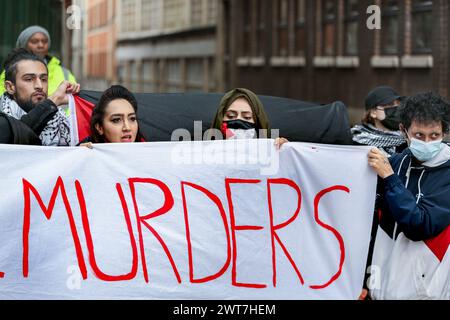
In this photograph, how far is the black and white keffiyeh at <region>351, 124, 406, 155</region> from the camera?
24.8ft

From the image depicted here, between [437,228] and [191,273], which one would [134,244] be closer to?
[191,273]

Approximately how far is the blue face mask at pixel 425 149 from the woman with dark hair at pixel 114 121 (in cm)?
149

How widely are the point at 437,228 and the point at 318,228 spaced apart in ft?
2.04

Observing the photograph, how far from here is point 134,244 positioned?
6.19m

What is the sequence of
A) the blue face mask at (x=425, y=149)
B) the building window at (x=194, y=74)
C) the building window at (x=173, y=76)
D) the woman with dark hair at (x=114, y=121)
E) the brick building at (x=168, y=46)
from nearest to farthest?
1. the blue face mask at (x=425, y=149)
2. the woman with dark hair at (x=114, y=121)
3. the brick building at (x=168, y=46)
4. the building window at (x=194, y=74)
5. the building window at (x=173, y=76)

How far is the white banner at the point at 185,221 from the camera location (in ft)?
20.1

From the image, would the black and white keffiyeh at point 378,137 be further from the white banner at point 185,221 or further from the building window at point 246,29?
the building window at point 246,29

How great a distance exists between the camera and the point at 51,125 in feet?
23.2

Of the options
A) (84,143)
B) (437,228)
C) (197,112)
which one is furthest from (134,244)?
(197,112)

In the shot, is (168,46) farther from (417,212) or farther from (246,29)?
(417,212)

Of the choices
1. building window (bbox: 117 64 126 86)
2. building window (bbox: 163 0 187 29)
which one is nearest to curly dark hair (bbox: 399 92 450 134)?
building window (bbox: 163 0 187 29)

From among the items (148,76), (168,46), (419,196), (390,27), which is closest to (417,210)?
(419,196)

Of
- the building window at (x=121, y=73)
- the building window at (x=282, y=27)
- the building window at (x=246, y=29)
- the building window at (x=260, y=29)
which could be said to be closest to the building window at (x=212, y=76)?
the building window at (x=246, y=29)

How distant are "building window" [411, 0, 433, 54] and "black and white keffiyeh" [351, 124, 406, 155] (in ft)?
41.5
